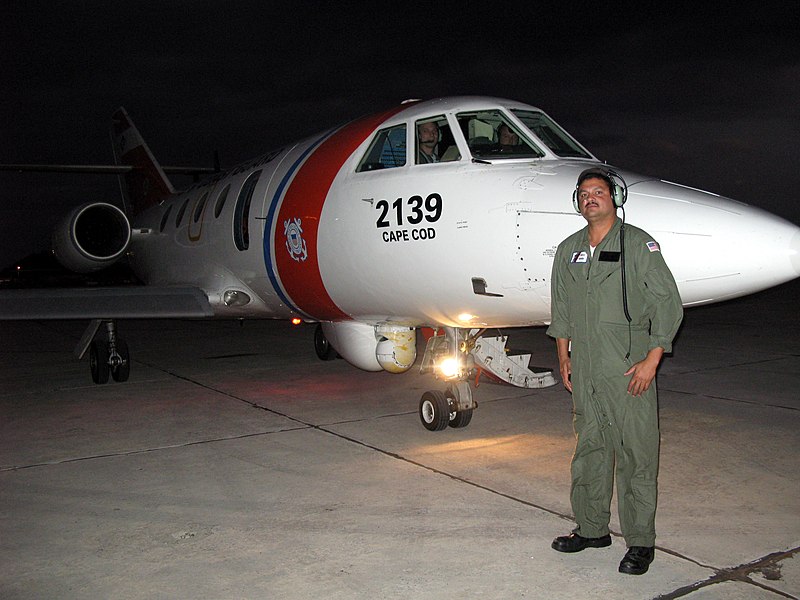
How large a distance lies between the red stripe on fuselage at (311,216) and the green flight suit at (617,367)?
372 centimetres

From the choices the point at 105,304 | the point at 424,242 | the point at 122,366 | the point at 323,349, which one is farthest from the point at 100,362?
the point at 424,242

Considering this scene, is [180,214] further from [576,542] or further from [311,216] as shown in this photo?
[576,542]

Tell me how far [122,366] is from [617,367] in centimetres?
825

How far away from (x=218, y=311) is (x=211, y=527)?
18.1ft

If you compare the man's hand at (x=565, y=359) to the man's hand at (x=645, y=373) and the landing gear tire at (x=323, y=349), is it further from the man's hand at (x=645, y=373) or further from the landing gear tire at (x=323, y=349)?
the landing gear tire at (x=323, y=349)

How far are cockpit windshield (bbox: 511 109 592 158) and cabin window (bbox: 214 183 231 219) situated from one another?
15.3 feet

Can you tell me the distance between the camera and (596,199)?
3947mm

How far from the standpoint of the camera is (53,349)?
15219mm

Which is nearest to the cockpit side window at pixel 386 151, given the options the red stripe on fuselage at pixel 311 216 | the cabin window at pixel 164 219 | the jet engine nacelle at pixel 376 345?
the red stripe on fuselage at pixel 311 216

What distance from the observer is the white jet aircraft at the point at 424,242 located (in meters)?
4.96

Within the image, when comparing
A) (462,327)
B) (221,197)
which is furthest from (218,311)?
(462,327)

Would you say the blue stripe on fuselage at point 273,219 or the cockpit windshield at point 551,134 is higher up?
the cockpit windshield at point 551,134

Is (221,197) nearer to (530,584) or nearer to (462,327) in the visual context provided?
(462,327)

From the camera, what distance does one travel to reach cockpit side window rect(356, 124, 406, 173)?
6.84 m
